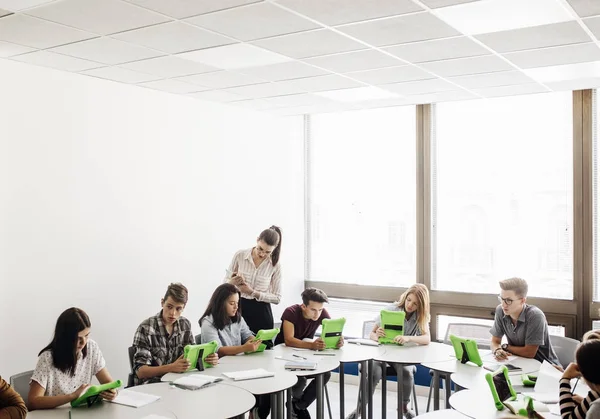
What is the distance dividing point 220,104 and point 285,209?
164cm

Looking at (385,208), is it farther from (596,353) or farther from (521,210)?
(596,353)

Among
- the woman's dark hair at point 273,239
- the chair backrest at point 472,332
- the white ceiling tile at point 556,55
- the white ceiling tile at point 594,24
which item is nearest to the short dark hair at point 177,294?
the woman's dark hair at point 273,239

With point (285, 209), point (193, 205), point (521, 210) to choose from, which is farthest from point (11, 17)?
point (521, 210)

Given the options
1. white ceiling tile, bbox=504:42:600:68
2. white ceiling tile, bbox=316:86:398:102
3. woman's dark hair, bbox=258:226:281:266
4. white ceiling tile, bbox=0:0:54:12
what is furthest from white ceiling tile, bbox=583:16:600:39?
white ceiling tile, bbox=0:0:54:12

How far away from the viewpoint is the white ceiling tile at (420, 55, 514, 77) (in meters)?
4.63

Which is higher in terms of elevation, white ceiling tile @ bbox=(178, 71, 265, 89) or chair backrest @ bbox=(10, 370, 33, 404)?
white ceiling tile @ bbox=(178, 71, 265, 89)

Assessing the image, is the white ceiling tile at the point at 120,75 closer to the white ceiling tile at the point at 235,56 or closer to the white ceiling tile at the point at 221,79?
the white ceiling tile at the point at 221,79

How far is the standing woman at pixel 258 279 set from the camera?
548cm

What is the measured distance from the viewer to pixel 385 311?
5289mm

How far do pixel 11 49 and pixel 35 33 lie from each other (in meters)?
0.49

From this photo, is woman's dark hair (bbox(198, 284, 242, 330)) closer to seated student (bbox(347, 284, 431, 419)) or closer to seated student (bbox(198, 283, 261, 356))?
seated student (bbox(198, 283, 261, 356))

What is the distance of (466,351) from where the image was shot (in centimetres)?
453

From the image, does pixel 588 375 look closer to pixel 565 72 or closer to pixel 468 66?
pixel 468 66

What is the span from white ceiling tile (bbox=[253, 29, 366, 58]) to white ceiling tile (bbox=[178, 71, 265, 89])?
32.2 inches
